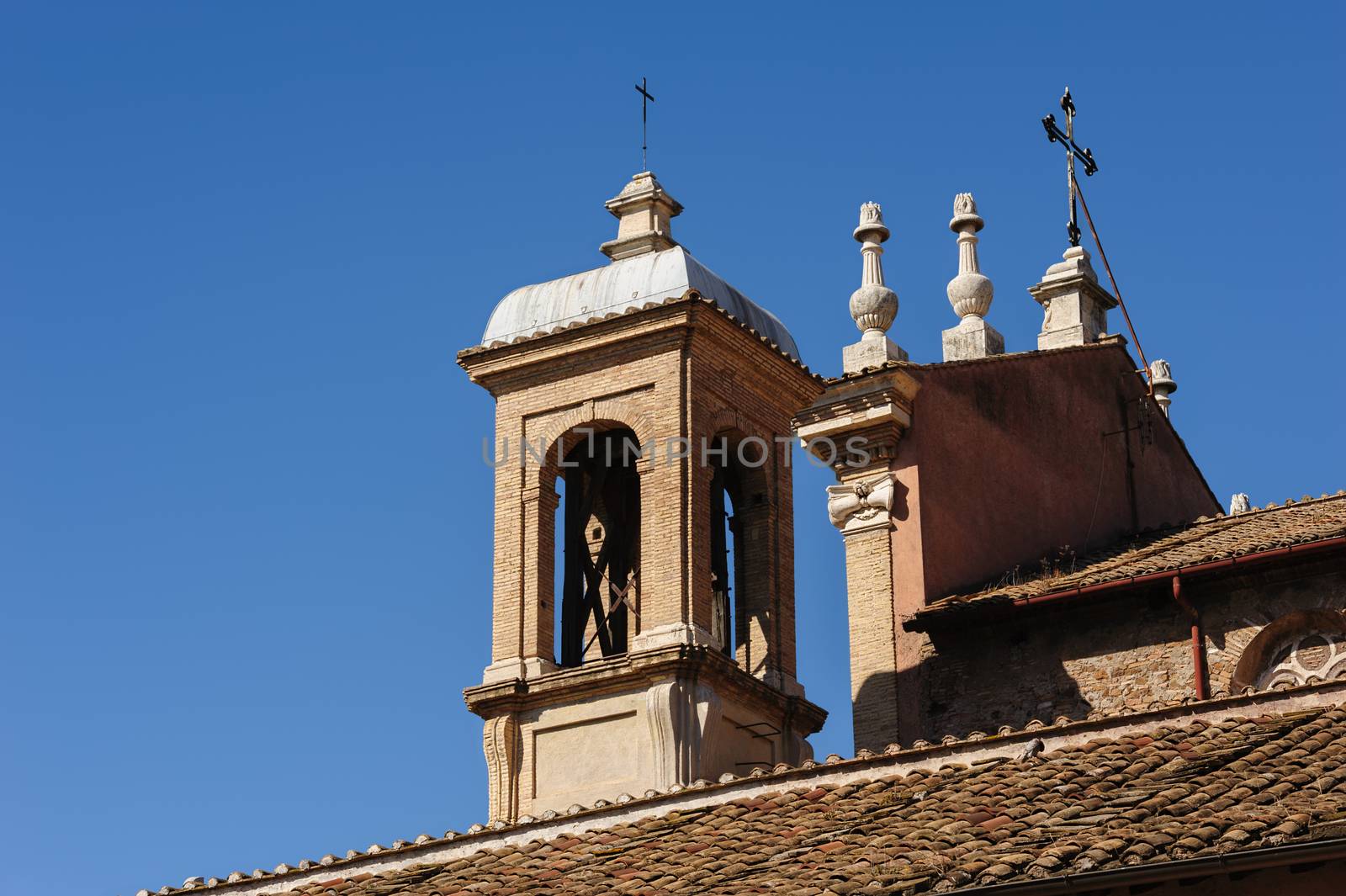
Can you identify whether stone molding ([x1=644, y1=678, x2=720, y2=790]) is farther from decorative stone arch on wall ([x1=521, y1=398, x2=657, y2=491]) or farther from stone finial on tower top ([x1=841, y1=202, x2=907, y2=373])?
stone finial on tower top ([x1=841, y1=202, x2=907, y2=373])

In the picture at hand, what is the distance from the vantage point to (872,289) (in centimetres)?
2425

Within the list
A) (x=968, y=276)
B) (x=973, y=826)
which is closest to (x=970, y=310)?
(x=968, y=276)

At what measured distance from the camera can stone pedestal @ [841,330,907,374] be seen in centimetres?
2348

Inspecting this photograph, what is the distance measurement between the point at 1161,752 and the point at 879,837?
1.74 metres

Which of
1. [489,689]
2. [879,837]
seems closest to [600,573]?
[489,689]

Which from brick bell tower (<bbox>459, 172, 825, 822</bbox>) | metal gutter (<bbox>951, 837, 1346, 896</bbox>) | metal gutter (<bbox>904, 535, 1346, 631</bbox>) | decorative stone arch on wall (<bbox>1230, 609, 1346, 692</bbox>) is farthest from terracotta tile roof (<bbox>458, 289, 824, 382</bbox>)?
metal gutter (<bbox>951, 837, 1346, 896</bbox>)

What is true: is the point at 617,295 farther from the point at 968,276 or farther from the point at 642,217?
the point at 968,276

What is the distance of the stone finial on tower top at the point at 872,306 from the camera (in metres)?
23.6

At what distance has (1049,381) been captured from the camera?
972 inches

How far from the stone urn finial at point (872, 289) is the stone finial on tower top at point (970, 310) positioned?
0.89m

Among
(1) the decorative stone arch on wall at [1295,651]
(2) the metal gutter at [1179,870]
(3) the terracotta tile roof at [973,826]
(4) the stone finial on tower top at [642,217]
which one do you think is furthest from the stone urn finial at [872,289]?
(2) the metal gutter at [1179,870]

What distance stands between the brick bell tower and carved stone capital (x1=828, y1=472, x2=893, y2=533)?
1.19m

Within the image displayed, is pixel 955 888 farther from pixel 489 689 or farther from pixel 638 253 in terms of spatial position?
pixel 638 253

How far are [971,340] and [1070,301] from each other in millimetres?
1550
